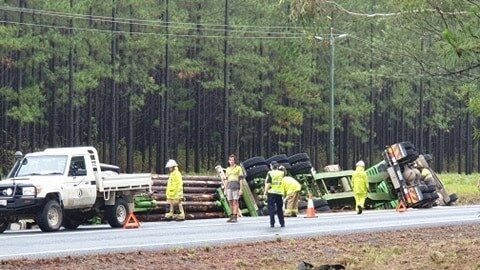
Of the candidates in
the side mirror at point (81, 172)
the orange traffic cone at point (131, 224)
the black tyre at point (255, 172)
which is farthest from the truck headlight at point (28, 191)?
the black tyre at point (255, 172)

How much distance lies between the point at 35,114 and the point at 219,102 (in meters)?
19.3

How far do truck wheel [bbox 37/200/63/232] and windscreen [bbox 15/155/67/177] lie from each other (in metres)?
1.10

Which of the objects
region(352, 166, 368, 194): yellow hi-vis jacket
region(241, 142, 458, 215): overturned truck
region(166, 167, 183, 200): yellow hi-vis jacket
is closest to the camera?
region(166, 167, 183, 200): yellow hi-vis jacket

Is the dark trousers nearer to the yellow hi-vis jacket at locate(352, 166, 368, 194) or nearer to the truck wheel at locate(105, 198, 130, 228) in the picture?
the truck wheel at locate(105, 198, 130, 228)

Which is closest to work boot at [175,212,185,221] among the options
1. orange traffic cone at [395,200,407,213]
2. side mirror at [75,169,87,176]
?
side mirror at [75,169,87,176]

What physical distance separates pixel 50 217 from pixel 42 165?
1.69 metres

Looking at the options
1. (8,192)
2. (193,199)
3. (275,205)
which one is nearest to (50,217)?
(8,192)

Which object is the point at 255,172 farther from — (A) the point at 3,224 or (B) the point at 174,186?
(A) the point at 3,224

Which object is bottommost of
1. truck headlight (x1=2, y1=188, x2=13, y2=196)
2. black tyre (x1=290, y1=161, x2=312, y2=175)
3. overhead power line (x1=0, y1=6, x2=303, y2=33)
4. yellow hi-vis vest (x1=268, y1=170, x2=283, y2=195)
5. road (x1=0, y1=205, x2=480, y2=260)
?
road (x1=0, y1=205, x2=480, y2=260)

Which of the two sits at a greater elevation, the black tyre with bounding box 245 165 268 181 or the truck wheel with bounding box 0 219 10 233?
the black tyre with bounding box 245 165 268 181

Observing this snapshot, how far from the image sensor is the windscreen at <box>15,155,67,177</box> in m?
29.5

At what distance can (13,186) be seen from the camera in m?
28.3

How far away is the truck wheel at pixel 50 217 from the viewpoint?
Answer: 28.4 metres

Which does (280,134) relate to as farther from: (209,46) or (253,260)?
(253,260)
